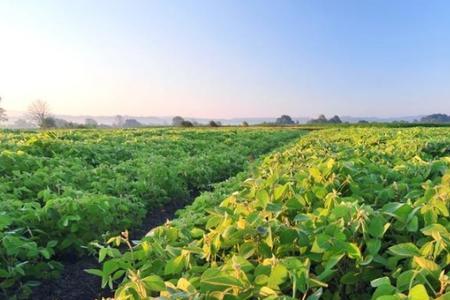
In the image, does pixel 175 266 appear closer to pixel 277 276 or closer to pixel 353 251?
pixel 277 276

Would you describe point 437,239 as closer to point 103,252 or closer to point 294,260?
point 294,260

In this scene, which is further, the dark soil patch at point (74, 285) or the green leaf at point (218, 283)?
the dark soil patch at point (74, 285)

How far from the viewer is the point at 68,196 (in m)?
4.55

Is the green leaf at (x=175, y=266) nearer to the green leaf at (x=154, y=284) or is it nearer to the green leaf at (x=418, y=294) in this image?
the green leaf at (x=154, y=284)

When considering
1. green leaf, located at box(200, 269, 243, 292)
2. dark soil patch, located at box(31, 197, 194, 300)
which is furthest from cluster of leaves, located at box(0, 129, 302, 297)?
green leaf, located at box(200, 269, 243, 292)

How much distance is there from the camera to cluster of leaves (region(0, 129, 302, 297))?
3.54m

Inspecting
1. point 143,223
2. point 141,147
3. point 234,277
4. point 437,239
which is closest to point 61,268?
point 143,223

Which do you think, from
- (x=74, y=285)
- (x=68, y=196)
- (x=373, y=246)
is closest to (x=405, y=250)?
(x=373, y=246)

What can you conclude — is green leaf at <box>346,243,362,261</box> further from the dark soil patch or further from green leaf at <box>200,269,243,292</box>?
the dark soil patch

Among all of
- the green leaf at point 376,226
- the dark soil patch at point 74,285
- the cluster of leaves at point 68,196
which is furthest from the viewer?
the dark soil patch at point 74,285

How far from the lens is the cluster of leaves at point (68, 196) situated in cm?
354

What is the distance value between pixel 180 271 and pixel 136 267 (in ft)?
0.96

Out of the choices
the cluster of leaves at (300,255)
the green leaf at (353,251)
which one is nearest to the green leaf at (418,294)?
the cluster of leaves at (300,255)

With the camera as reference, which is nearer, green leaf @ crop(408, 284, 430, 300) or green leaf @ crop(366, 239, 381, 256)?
green leaf @ crop(408, 284, 430, 300)
